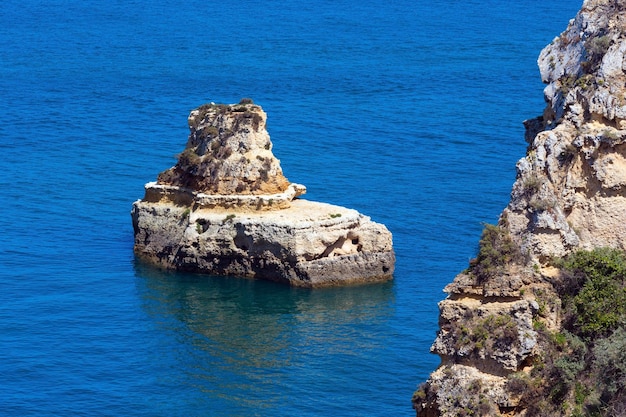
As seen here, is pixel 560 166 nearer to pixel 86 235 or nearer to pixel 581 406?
pixel 581 406

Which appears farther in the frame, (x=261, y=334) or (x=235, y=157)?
(x=235, y=157)

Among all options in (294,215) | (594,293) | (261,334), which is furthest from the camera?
(294,215)

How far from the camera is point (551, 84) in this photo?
147 feet

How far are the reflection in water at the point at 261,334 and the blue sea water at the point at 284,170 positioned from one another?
0.16 metres

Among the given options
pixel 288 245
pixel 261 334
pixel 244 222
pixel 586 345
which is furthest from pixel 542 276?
pixel 244 222

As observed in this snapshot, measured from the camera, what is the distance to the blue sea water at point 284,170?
2849 inches

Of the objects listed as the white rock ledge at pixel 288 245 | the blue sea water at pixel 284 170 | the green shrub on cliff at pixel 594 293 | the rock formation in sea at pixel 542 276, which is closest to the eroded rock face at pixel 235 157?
the white rock ledge at pixel 288 245

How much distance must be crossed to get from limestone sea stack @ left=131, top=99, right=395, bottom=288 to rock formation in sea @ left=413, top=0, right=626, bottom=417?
150 feet

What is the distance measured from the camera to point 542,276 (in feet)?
135

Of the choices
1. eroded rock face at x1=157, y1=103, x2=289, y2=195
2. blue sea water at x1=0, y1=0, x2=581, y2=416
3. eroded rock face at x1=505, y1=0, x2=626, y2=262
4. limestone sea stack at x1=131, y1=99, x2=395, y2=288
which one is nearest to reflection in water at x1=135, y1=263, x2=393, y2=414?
blue sea water at x1=0, y1=0, x2=581, y2=416

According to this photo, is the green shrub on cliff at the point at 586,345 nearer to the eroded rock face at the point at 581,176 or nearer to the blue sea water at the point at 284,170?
the eroded rock face at the point at 581,176

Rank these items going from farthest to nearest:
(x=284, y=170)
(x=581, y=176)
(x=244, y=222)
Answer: (x=284, y=170), (x=244, y=222), (x=581, y=176)

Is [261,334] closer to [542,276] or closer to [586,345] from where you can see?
[542,276]

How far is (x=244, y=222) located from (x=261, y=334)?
33.3 ft
